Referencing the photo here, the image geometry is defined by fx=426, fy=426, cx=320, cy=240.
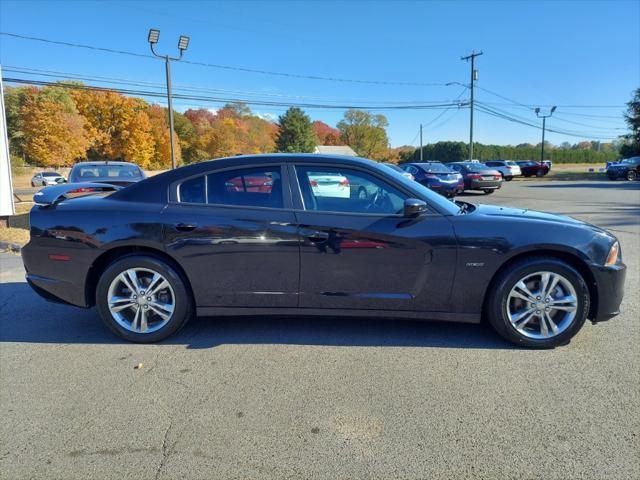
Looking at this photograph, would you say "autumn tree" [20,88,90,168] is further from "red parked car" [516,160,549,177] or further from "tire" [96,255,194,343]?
"tire" [96,255,194,343]

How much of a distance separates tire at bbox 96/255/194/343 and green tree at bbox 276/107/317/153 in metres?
75.3

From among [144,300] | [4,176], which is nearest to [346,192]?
[144,300]

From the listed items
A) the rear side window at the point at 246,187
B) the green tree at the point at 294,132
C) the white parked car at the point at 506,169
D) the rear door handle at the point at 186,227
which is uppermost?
the green tree at the point at 294,132

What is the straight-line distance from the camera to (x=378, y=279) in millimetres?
3389

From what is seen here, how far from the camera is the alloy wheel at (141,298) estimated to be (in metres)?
3.57

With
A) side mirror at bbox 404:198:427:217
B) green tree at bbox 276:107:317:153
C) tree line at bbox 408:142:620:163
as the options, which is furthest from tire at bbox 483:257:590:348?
green tree at bbox 276:107:317:153

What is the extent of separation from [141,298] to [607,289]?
3.77m

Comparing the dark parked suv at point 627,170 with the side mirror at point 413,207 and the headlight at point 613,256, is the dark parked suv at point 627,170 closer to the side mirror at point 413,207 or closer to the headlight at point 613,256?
the headlight at point 613,256

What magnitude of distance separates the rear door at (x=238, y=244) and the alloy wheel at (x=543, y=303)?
1769 millimetres

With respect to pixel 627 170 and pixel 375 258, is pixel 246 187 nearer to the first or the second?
pixel 375 258

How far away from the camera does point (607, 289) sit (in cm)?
334

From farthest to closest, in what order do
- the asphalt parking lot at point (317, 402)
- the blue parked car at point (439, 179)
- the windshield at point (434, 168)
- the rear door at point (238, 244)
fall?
the windshield at point (434, 168)
the blue parked car at point (439, 179)
the rear door at point (238, 244)
the asphalt parking lot at point (317, 402)

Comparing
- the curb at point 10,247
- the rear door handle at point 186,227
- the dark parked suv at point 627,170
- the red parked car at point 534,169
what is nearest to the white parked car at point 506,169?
the red parked car at point 534,169

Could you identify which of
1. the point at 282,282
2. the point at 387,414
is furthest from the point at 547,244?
the point at 282,282
